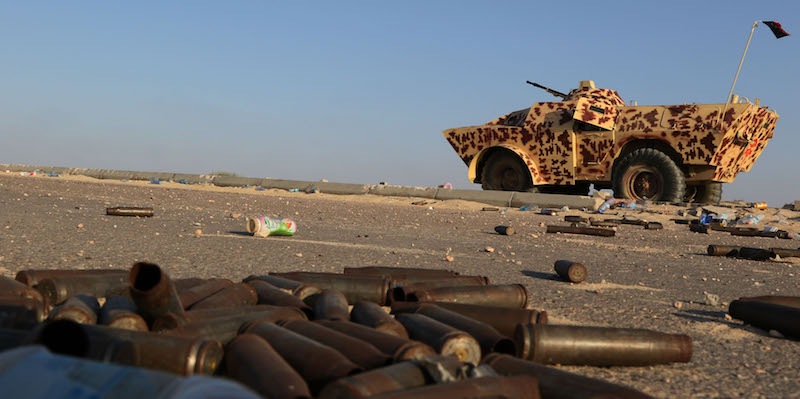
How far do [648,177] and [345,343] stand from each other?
1610cm

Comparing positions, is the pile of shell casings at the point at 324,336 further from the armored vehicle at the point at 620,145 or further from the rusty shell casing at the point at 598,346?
the armored vehicle at the point at 620,145

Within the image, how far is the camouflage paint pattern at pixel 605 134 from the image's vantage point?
16.2 metres

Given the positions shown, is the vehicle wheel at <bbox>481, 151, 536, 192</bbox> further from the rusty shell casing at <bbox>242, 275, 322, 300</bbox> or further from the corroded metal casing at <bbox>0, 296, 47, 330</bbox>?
the corroded metal casing at <bbox>0, 296, 47, 330</bbox>

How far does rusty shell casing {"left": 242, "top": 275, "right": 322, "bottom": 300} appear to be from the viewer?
3934 mm

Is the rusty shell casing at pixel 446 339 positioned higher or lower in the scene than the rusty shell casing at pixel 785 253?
Result: lower

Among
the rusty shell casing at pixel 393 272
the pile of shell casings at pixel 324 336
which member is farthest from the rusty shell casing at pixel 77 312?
the rusty shell casing at pixel 393 272

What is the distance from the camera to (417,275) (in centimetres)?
493

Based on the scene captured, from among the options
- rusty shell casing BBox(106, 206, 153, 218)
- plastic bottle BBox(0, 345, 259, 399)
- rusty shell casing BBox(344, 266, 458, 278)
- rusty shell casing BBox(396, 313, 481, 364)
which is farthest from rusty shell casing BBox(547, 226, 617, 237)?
plastic bottle BBox(0, 345, 259, 399)

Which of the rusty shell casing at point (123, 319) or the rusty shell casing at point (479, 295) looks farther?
the rusty shell casing at point (479, 295)

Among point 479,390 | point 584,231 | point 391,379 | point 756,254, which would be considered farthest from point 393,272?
point 584,231

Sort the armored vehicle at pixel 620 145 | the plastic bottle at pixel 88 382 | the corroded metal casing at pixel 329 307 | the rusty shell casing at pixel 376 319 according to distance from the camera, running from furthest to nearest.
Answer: the armored vehicle at pixel 620 145 < the corroded metal casing at pixel 329 307 < the rusty shell casing at pixel 376 319 < the plastic bottle at pixel 88 382

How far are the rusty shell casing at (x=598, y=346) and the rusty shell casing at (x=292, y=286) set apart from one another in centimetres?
148

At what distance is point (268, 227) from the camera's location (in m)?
8.35

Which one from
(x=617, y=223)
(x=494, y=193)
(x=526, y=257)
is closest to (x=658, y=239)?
(x=617, y=223)
